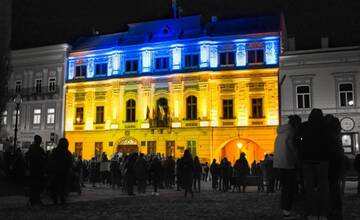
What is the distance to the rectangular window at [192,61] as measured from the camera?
40.5m

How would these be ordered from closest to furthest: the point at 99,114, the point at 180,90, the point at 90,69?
the point at 180,90 → the point at 99,114 → the point at 90,69

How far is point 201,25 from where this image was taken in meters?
42.4

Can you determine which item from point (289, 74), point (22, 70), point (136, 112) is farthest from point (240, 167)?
point (22, 70)

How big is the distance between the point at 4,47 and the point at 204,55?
18436 mm

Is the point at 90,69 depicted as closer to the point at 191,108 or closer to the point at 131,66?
the point at 131,66

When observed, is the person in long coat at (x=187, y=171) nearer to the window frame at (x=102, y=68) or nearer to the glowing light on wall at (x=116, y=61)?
the glowing light on wall at (x=116, y=61)

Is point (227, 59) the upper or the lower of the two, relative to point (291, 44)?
lower

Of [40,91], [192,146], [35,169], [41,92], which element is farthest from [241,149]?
[35,169]

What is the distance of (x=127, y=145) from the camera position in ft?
139

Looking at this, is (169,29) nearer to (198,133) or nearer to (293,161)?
(198,133)

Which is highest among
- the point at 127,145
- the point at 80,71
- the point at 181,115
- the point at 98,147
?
the point at 80,71

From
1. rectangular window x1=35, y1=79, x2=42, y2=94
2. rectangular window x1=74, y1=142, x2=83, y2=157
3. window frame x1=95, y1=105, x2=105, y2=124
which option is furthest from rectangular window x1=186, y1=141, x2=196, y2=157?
rectangular window x1=35, y1=79, x2=42, y2=94

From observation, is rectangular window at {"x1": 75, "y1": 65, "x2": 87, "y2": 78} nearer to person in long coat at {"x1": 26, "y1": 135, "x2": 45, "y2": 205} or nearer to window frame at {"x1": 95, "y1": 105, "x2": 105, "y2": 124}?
window frame at {"x1": 95, "y1": 105, "x2": 105, "y2": 124}

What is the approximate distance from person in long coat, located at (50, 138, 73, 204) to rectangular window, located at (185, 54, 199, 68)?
1100 inches
